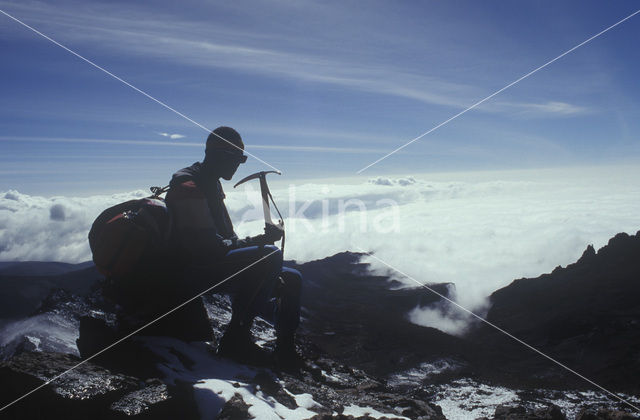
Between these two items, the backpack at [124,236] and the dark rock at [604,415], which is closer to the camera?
the backpack at [124,236]

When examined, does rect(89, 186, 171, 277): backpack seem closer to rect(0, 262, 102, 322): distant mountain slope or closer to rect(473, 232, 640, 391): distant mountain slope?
rect(473, 232, 640, 391): distant mountain slope

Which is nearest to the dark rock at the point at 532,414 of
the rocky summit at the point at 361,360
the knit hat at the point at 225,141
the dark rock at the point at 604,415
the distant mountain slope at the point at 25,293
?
the rocky summit at the point at 361,360

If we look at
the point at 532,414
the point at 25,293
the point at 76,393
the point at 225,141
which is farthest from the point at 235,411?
the point at 25,293

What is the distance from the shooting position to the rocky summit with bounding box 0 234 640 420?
4.78m

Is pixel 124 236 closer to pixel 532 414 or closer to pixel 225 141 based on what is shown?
pixel 225 141

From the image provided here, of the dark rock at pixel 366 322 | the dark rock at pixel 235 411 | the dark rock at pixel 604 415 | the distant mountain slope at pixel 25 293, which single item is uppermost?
the dark rock at pixel 235 411

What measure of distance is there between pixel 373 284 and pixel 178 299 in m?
152

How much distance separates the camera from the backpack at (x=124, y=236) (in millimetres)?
5035

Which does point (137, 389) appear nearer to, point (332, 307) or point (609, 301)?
point (332, 307)

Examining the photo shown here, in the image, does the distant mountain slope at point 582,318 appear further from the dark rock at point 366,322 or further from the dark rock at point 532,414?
the dark rock at point 532,414

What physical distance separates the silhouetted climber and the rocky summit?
2.19ft

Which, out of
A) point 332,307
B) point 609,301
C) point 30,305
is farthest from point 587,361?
point 30,305

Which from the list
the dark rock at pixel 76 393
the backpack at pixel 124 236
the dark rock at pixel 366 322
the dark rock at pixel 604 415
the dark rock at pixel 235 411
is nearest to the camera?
the dark rock at pixel 76 393

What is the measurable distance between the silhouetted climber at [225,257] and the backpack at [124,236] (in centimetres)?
52
